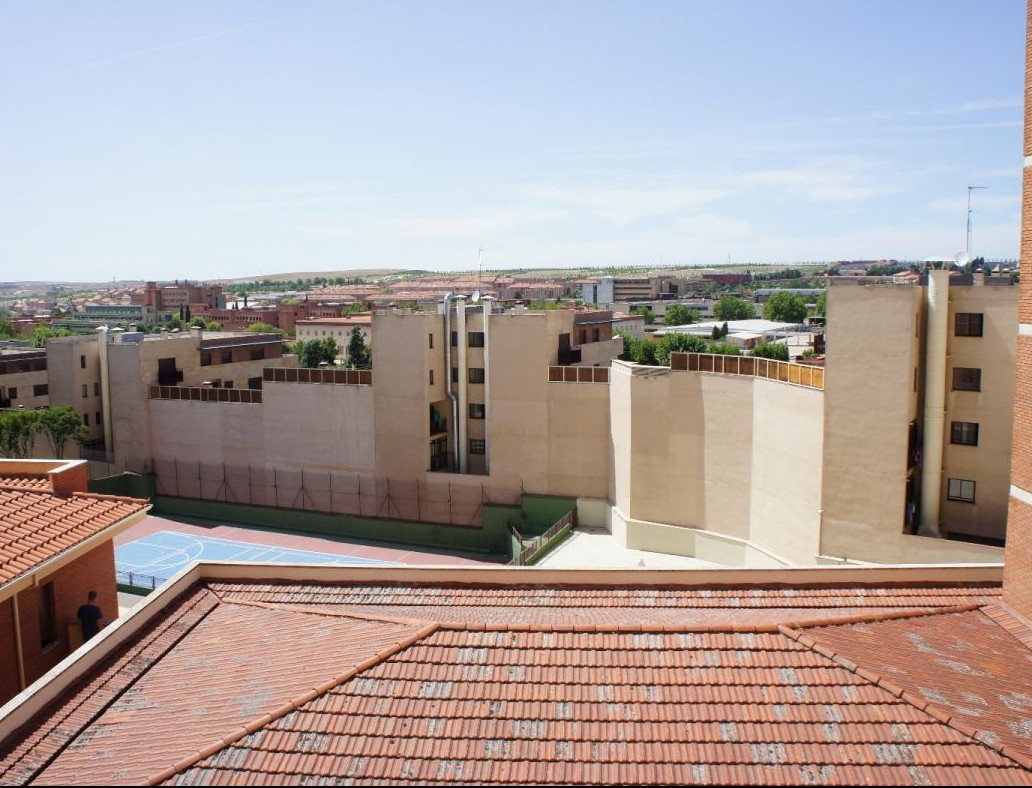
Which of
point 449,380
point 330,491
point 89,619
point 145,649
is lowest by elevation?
point 330,491

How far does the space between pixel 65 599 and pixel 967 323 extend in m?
29.7

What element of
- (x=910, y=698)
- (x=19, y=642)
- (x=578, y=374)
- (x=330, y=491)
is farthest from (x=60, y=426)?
(x=910, y=698)

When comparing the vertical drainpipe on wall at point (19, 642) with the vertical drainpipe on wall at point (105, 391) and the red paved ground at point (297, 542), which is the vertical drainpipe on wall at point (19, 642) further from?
the vertical drainpipe on wall at point (105, 391)

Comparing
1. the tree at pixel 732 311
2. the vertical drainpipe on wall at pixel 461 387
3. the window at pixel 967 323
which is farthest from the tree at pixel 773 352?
the tree at pixel 732 311

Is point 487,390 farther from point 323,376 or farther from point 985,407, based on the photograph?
point 985,407

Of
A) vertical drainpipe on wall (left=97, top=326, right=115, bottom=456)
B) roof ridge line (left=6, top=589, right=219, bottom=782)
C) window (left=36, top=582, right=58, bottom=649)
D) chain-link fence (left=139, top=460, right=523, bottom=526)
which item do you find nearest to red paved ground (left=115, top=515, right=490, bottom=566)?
chain-link fence (left=139, top=460, right=523, bottom=526)

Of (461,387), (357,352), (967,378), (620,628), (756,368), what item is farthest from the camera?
(357,352)

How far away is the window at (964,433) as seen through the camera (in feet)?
105

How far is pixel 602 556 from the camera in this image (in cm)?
3928

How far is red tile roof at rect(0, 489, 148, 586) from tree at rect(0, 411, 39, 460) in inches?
1502

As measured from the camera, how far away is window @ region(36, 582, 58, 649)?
52.3ft

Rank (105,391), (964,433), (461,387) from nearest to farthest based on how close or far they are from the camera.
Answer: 1. (964,433)
2. (461,387)
3. (105,391)

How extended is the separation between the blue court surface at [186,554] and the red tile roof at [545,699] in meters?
29.8

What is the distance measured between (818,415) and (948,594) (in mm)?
17737
